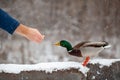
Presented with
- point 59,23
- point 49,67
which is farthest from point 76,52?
point 59,23

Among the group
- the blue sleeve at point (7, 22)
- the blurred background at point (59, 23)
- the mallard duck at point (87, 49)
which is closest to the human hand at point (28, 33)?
the blue sleeve at point (7, 22)

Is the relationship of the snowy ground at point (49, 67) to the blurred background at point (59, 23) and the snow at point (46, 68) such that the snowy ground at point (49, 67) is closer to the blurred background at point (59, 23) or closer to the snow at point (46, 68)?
the snow at point (46, 68)

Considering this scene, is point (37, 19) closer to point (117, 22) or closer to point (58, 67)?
point (117, 22)

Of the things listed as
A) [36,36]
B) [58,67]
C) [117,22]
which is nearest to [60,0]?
[117,22]

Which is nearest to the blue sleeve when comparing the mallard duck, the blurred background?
the mallard duck

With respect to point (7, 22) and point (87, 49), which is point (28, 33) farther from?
point (87, 49)
